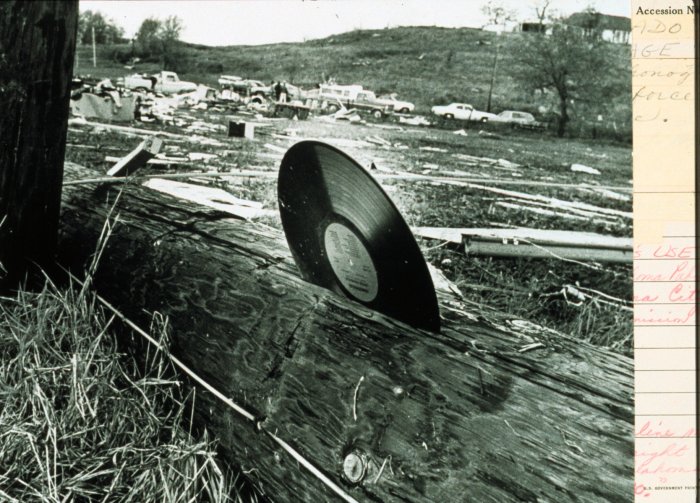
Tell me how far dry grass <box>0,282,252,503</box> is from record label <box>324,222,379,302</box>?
524mm

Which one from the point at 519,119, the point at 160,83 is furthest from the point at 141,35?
the point at 519,119

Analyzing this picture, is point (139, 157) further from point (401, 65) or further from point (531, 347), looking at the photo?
point (531, 347)

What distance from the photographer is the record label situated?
1.45 meters

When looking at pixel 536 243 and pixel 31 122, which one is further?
pixel 536 243

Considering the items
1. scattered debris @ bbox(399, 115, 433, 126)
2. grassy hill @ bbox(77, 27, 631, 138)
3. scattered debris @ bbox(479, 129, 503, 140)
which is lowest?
scattered debris @ bbox(479, 129, 503, 140)

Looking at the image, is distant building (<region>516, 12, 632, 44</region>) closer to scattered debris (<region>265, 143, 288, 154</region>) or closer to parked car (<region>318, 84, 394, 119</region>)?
parked car (<region>318, 84, 394, 119</region>)

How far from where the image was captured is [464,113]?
2504 millimetres

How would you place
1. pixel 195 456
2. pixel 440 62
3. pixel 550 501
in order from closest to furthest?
pixel 550 501, pixel 195 456, pixel 440 62

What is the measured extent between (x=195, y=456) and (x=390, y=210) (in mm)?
790

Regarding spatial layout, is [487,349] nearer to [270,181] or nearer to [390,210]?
[390,210]

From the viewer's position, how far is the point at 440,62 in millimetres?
2303

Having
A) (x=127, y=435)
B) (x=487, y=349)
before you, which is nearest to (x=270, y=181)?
(x=127, y=435)

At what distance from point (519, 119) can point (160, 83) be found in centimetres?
145

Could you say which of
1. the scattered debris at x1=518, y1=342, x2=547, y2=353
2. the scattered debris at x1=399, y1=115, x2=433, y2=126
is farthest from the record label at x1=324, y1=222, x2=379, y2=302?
the scattered debris at x1=399, y1=115, x2=433, y2=126
